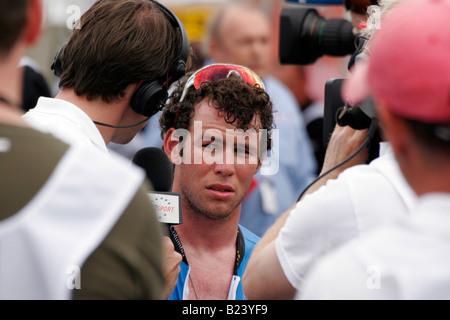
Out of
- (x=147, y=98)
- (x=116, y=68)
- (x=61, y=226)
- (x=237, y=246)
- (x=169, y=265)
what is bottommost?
(x=237, y=246)

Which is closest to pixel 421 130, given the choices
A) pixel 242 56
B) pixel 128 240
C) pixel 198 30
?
pixel 128 240

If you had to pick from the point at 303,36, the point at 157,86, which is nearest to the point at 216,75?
the point at 303,36

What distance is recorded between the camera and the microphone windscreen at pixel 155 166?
2.86 metres

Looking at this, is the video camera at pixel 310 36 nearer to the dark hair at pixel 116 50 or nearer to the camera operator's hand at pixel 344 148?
the camera operator's hand at pixel 344 148

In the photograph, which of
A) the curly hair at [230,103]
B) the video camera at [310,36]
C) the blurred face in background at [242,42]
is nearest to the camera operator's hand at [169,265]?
the video camera at [310,36]

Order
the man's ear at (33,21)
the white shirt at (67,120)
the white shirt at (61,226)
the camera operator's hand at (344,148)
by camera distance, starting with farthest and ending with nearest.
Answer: the white shirt at (67,120)
the camera operator's hand at (344,148)
the man's ear at (33,21)
the white shirt at (61,226)

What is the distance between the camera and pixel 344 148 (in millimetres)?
2332

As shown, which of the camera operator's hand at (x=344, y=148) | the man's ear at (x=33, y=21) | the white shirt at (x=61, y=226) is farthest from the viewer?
the camera operator's hand at (x=344, y=148)

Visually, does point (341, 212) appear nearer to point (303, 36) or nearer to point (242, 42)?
point (303, 36)

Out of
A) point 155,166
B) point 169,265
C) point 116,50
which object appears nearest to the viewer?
point 169,265

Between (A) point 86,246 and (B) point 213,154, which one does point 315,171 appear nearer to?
(B) point 213,154

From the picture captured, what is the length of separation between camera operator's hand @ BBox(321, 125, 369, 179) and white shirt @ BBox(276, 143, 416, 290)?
0.33 metres

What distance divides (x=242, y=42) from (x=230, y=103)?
401 centimetres

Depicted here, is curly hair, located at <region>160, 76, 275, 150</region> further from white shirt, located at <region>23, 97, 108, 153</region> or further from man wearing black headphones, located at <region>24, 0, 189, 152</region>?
white shirt, located at <region>23, 97, 108, 153</region>
